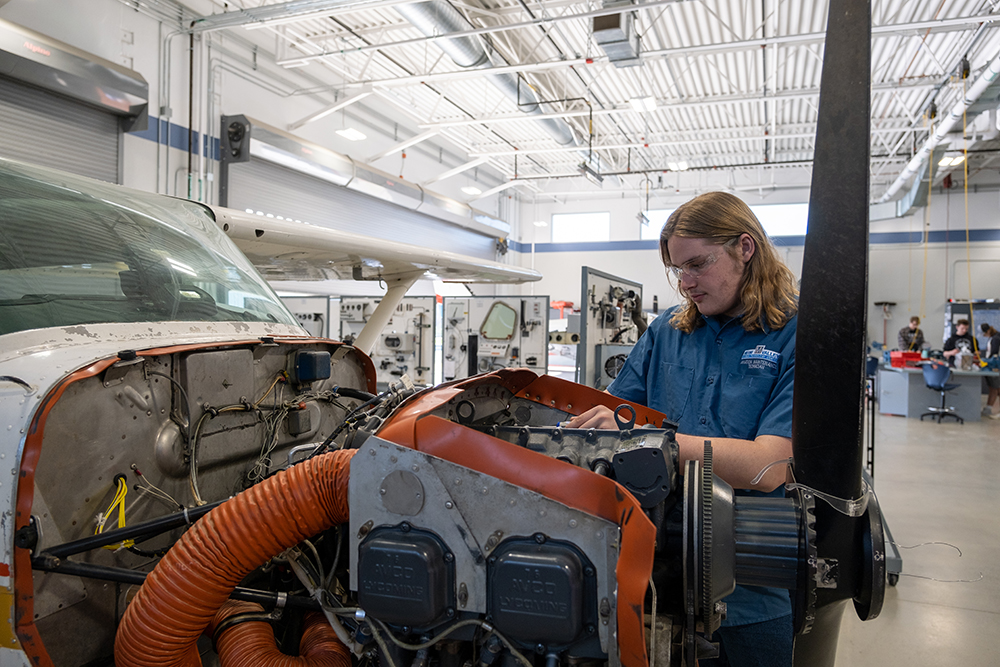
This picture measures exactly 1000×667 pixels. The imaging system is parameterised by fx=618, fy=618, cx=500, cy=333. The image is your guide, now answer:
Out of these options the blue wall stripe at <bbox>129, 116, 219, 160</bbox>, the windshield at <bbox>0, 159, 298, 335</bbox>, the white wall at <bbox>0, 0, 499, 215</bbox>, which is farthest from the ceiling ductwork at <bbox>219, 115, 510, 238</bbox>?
the windshield at <bbox>0, 159, 298, 335</bbox>

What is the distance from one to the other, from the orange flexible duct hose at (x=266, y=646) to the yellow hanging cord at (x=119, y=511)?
0.33m

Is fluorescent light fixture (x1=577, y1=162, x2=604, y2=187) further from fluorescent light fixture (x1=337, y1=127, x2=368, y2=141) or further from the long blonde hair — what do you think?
the long blonde hair

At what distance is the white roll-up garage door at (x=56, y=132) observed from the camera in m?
6.48

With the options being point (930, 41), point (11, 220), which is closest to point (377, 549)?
point (11, 220)

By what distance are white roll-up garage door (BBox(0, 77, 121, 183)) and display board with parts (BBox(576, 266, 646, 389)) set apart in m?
5.97

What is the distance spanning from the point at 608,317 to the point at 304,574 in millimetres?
6312

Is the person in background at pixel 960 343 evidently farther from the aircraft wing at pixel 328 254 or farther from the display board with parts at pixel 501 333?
the aircraft wing at pixel 328 254

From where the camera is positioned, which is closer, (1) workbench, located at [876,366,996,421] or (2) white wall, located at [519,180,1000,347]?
(1) workbench, located at [876,366,996,421]

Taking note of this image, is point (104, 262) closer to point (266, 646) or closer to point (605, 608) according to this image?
point (266, 646)

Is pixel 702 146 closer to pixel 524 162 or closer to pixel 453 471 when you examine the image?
pixel 524 162

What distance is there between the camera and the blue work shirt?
62.5 inches

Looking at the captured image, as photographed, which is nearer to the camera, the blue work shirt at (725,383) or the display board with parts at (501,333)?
the blue work shirt at (725,383)

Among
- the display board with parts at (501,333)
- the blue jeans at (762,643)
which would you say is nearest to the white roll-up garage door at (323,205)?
the display board with parts at (501,333)

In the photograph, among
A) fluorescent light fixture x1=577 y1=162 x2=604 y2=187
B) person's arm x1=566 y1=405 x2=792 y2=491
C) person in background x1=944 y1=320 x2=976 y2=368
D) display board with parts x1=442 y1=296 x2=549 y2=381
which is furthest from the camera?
fluorescent light fixture x1=577 y1=162 x2=604 y2=187
